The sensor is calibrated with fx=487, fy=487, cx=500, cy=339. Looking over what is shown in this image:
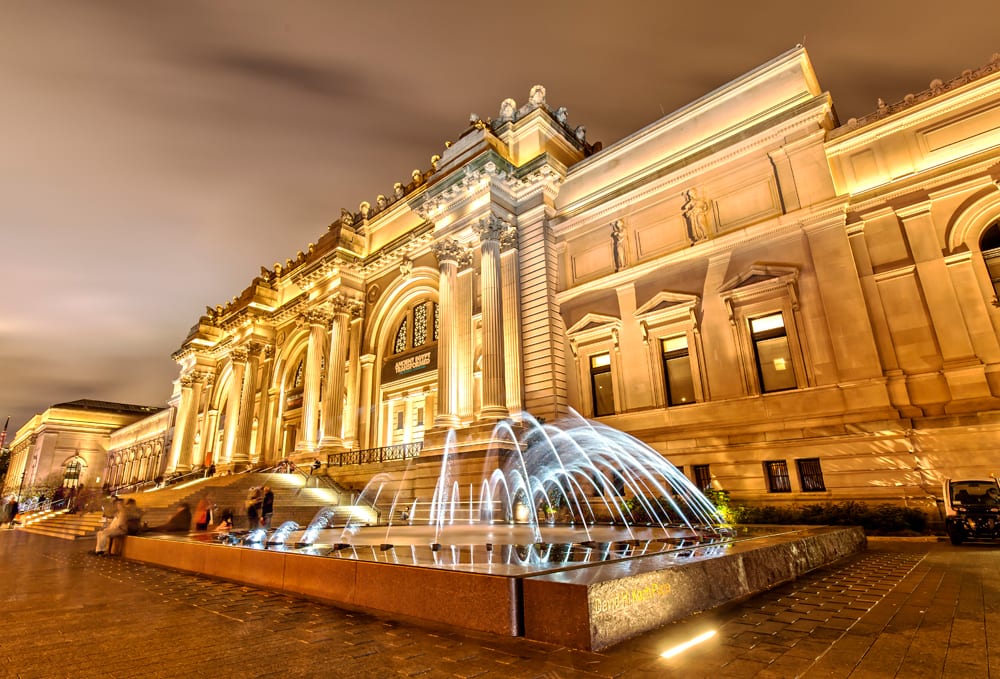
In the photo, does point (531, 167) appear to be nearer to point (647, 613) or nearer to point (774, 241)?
point (774, 241)

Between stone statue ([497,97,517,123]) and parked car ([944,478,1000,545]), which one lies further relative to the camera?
stone statue ([497,97,517,123])

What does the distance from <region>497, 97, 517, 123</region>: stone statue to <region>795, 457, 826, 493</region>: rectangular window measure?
1963cm

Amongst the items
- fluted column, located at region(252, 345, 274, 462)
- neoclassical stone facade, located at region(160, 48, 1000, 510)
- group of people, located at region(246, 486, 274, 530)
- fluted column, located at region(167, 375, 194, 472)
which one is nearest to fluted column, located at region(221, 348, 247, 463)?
fluted column, located at region(252, 345, 274, 462)

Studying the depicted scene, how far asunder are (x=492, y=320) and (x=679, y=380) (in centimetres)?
778

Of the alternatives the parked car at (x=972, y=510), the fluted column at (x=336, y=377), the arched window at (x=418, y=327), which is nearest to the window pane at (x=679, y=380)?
the parked car at (x=972, y=510)

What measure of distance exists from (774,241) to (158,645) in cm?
1831

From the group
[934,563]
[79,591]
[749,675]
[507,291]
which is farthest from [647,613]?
[507,291]

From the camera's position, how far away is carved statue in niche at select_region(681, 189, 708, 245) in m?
18.3

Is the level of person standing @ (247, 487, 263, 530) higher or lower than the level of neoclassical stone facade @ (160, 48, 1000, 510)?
lower

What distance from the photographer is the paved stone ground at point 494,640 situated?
338 centimetres

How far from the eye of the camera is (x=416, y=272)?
2848cm

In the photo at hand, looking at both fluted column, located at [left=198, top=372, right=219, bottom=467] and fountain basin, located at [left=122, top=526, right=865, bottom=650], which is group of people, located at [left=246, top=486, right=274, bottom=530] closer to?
fountain basin, located at [left=122, top=526, right=865, bottom=650]

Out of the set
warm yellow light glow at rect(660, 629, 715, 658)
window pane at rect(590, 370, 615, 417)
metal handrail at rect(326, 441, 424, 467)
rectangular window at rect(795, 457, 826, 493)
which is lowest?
warm yellow light glow at rect(660, 629, 715, 658)

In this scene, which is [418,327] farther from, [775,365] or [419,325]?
[775,365]
